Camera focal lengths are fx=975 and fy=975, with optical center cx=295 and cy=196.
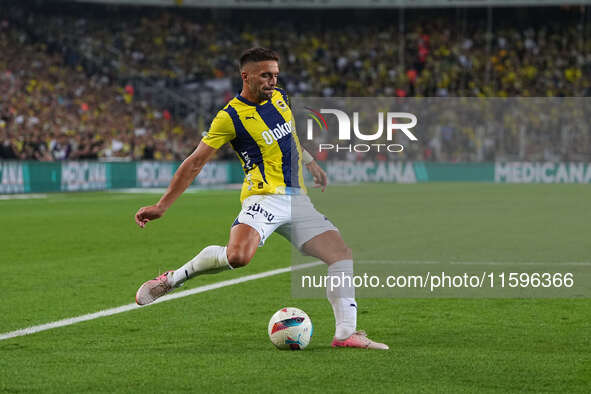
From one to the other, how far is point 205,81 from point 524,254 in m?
32.2

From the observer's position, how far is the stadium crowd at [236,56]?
3803 cm

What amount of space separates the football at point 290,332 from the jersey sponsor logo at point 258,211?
65cm

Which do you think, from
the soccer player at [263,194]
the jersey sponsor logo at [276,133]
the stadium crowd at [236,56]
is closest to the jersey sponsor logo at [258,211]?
the soccer player at [263,194]

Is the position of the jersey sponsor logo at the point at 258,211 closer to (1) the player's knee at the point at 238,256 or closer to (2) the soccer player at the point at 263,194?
(2) the soccer player at the point at 263,194

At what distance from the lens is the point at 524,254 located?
12.7 m

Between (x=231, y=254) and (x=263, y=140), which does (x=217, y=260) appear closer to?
(x=231, y=254)

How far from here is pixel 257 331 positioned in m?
7.14

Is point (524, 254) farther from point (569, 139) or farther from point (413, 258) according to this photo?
point (569, 139)

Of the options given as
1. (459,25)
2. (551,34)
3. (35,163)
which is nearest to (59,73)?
(35,163)

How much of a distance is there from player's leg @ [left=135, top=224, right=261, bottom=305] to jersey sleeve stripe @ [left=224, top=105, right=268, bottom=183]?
423 mm

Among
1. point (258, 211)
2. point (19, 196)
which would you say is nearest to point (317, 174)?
point (258, 211)

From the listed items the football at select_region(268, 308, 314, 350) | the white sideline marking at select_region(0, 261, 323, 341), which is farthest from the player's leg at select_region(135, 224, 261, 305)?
the white sideline marking at select_region(0, 261, 323, 341)

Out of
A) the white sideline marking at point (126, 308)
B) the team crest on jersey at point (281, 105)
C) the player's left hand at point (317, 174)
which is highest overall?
the team crest on jersey at point (281, 105)

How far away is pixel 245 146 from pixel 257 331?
1466 mm
